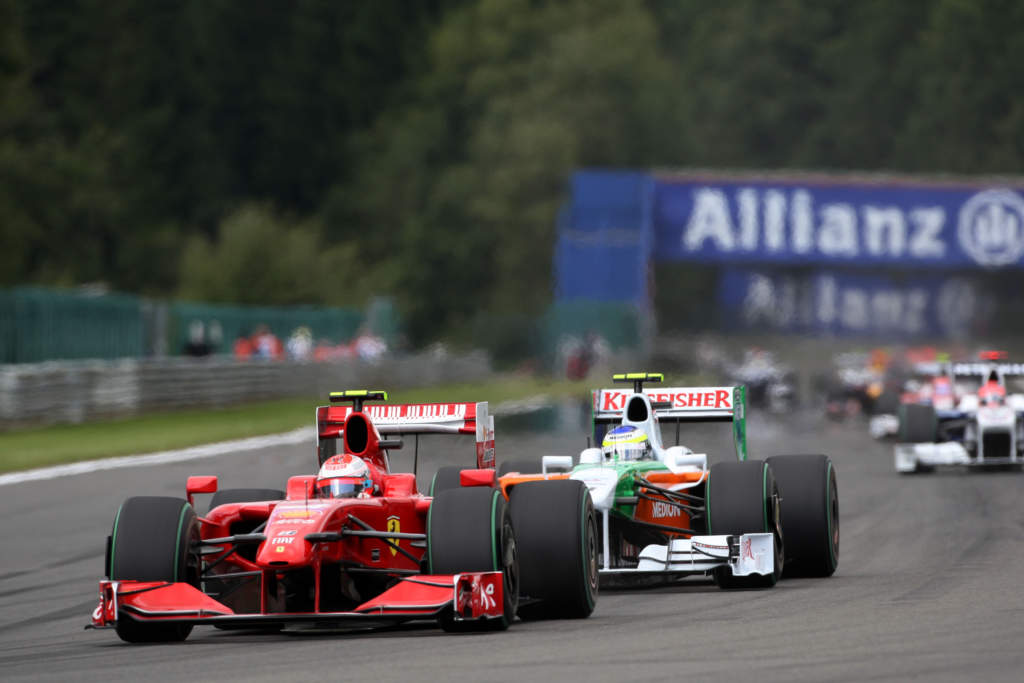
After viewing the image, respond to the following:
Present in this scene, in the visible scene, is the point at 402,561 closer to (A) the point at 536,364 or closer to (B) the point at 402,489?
(B) the point at 402,489

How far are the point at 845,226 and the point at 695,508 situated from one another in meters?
52.6

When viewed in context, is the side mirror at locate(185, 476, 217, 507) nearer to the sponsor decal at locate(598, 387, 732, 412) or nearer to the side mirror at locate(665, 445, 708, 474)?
the side mirror at locate(665, 445, 708, 474)

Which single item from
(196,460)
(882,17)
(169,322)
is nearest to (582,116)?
(882,17)

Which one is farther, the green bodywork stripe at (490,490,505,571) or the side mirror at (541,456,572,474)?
the side mirror at (541,456,572,474)

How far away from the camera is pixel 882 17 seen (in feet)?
351

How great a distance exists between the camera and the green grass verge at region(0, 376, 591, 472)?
85.8ft

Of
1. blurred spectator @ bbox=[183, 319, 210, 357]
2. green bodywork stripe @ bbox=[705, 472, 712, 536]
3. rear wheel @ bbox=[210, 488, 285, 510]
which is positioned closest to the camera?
rear wheel @ bbox=[210, 488, 285, 510]

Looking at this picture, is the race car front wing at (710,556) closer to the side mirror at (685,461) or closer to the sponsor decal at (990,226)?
the side mirror at (685,461)

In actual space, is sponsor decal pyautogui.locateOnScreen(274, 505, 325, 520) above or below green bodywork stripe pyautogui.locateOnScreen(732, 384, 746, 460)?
below

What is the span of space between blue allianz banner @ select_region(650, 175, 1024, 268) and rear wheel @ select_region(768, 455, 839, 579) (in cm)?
5013

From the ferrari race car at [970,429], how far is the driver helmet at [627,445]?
34.3 feet

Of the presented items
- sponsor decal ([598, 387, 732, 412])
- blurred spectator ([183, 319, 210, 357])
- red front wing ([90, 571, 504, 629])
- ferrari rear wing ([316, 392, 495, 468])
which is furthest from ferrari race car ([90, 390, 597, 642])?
blurred spectator ([183, 319, 210, 357])

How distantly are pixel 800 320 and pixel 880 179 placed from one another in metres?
7.55

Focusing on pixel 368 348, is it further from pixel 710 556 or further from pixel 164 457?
pixel 710 556
